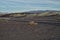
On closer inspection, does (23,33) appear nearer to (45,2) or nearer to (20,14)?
(20,14)

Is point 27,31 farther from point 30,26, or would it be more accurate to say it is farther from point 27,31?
point 30,26

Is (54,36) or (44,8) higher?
(44,8)

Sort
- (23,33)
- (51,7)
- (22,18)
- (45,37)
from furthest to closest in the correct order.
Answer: (51,7), (22,18), (23,33), (45,37)

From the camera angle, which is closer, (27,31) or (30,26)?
(27,31)

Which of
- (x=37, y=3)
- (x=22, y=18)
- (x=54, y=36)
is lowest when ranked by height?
(x=54, y=36)

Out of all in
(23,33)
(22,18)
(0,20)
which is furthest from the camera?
(22,18)

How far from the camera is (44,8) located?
2164 mm

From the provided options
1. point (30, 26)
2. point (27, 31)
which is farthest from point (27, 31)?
point (30, 26)

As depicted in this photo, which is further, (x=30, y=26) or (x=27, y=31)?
(x=30, y=26)

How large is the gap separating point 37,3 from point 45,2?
0.12 metres

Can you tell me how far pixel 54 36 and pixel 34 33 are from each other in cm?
20

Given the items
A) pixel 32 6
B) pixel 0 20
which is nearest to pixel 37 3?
pixel 32 6

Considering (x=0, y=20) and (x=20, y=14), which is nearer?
(x=0, y=20)

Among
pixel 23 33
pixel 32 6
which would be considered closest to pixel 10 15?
pixel 32 6
